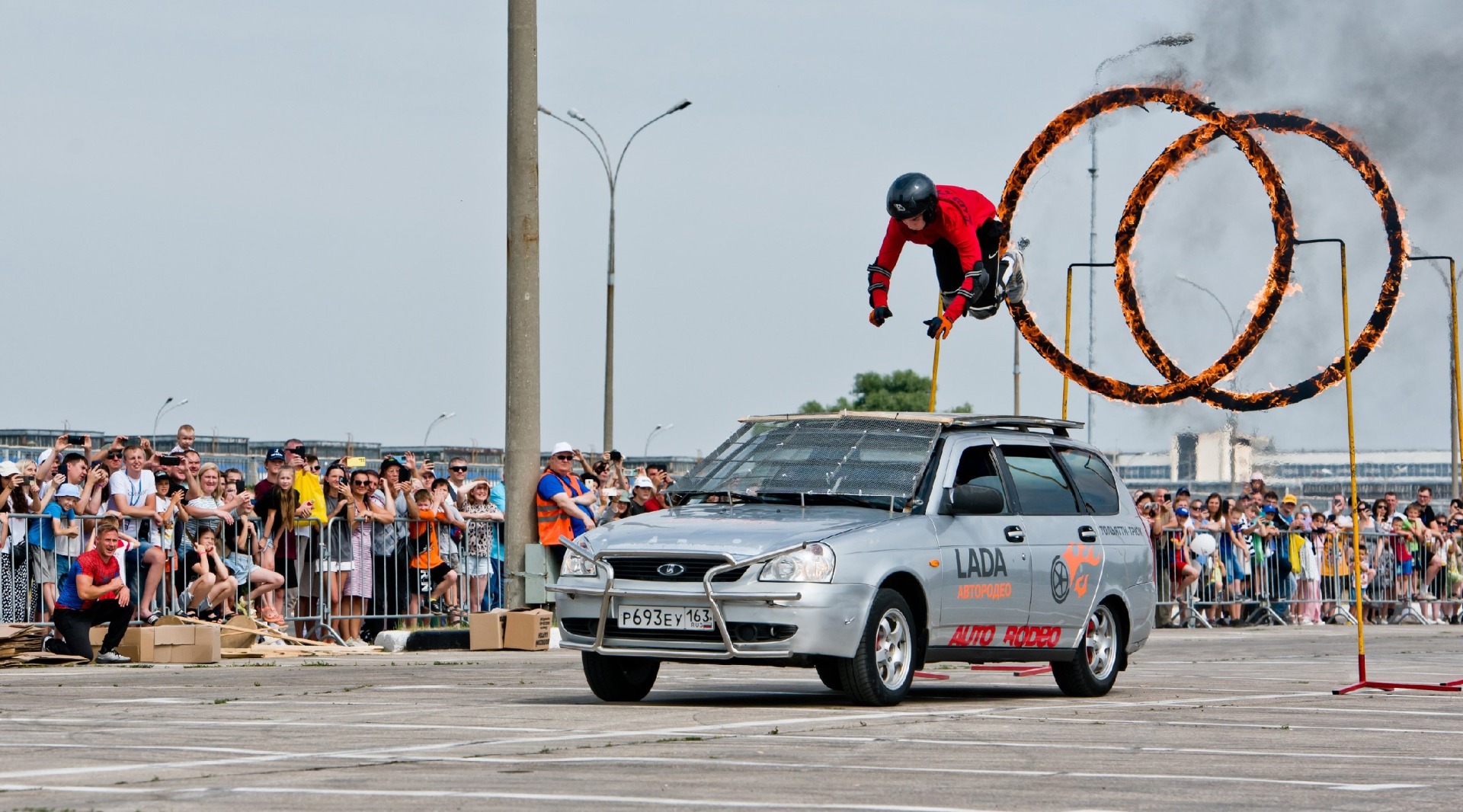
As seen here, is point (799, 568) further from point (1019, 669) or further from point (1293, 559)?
point (1293, 559)

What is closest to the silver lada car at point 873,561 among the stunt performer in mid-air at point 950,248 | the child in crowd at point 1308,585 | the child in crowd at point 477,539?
the stunt performer in mid-air at point 950,248

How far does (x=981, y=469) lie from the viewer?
1434cm

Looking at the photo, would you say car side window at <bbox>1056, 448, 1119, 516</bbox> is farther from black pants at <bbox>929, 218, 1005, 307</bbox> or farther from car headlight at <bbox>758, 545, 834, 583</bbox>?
car headlight at <bbox>758, 545, 834, 583</bbox>

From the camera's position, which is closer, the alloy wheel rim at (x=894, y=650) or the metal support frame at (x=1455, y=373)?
the alloy wheel rim at (x=894, y=650)

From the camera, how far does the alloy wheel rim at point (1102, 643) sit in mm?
14797

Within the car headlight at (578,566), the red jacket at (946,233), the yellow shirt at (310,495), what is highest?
the red jacket at (946,233)

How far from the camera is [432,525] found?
72.9 ft

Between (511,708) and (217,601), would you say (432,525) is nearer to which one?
(217,601)

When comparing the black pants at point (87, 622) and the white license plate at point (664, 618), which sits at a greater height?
the white license plate at point (664, 618)

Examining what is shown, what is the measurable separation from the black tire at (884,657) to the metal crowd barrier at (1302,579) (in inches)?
659

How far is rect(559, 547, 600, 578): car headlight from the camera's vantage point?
12.9 m

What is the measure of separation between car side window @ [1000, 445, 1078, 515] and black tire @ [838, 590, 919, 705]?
6.01 ft

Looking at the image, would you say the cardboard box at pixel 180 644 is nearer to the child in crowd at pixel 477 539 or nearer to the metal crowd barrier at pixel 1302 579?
the child in crowd at pixel 477 539

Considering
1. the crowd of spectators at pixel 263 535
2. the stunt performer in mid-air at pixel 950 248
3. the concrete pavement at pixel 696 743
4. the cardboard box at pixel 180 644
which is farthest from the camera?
the crowd of spectators at pixel 263 535
